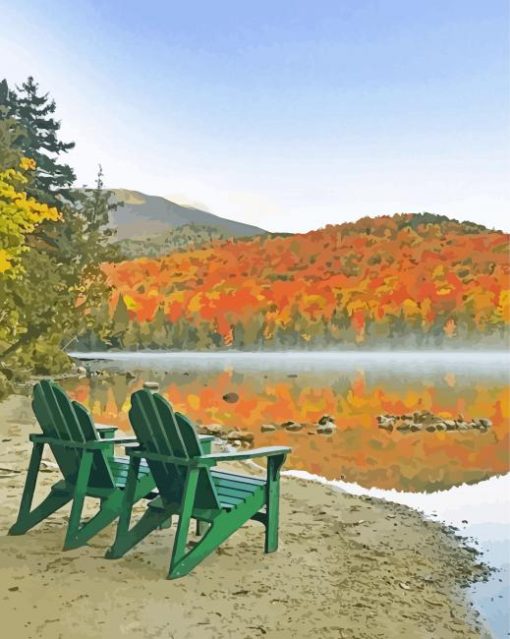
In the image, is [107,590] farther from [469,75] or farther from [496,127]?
[496,127]

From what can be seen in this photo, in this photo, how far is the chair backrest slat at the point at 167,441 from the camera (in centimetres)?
398

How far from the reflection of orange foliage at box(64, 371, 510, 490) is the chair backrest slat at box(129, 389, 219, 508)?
198 inches

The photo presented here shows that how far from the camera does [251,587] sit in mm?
4027

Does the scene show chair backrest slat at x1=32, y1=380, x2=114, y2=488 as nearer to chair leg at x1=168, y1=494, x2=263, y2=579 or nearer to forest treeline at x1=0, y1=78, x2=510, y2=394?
chair leg at x1=168, y1=494, x2=263, y2=579

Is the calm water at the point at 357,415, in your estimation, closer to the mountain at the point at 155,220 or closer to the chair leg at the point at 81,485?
the chair leg at the point at 81,485

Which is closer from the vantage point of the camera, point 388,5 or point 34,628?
point 34,628

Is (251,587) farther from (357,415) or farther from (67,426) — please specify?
(357,415)

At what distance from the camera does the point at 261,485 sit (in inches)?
176

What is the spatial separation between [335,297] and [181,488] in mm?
66240

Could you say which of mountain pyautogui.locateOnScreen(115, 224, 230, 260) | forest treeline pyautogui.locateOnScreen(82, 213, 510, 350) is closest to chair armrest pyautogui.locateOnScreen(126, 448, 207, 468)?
forest treeline pyautogui.locateOnScreen(82, 213, 510, 350)

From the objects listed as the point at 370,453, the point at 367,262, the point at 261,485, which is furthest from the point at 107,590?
the point at 367,262

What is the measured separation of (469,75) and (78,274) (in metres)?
40.6

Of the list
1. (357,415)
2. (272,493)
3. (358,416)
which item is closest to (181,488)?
(272,493)

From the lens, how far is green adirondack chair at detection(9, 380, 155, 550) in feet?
14.5
